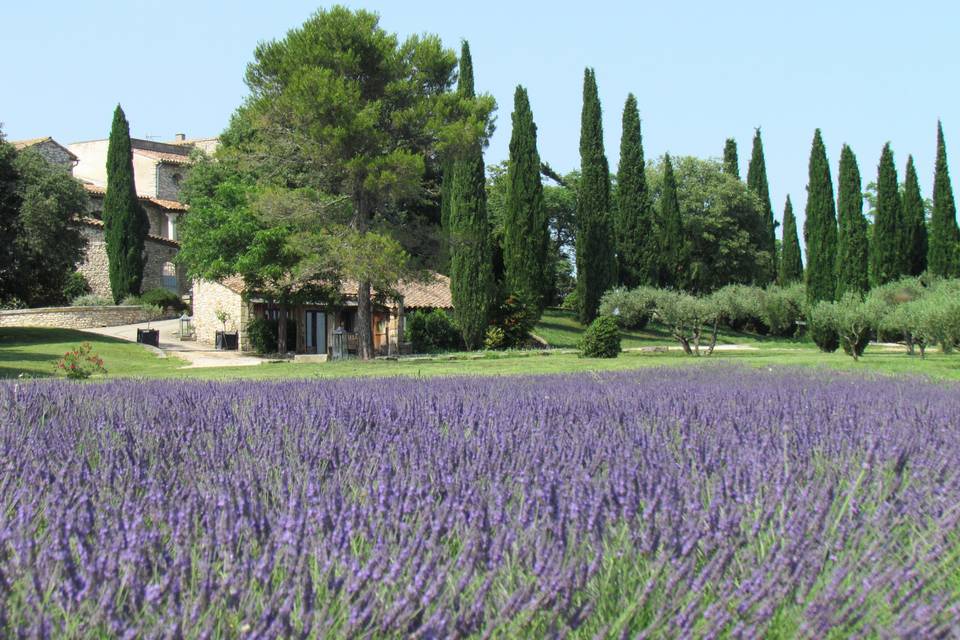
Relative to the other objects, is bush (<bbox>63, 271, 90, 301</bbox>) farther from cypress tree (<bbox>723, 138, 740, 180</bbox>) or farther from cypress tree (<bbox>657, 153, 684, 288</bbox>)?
cypress tree (<bbox>723, 138, 740, 180</bbox>)

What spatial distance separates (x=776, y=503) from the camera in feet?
9.21

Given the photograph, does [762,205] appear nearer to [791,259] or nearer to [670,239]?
[791,259]

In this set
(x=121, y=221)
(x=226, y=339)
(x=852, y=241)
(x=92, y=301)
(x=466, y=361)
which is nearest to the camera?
(x=466, y=361)

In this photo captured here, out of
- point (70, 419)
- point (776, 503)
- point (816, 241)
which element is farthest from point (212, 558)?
point (816, 241)

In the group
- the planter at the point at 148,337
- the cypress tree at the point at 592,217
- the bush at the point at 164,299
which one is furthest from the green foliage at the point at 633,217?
the bush at the point at 164,299

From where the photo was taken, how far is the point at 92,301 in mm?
37938

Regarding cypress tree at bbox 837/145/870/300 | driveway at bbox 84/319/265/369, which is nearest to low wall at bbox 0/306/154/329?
driveway at bbox 84/319/265/369

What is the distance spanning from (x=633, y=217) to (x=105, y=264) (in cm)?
2525

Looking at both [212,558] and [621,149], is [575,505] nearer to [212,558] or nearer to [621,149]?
[212,558]

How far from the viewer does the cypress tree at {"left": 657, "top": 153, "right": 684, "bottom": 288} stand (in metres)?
42.4

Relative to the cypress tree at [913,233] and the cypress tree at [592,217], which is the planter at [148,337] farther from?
the cypress tree at [913,233]

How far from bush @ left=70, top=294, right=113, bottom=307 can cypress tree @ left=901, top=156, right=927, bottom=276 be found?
33595 millimetres

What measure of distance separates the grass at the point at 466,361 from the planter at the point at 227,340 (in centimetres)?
419

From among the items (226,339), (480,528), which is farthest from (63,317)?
(480,528)
